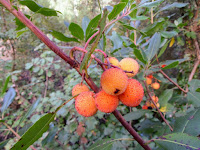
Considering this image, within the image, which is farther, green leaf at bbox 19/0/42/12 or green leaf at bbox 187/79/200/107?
green leaf at bbox 187/79/200/107

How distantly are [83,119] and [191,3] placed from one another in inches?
73.4

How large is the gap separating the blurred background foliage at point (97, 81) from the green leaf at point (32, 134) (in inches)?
10.2

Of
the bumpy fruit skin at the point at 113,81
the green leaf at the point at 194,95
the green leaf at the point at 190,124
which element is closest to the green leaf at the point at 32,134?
the bumpy fruit skin at the point at 113,81

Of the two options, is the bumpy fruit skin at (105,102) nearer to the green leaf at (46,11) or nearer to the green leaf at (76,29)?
the green leaf at (76,29)

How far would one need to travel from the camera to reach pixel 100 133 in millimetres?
1715

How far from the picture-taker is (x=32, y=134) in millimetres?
373

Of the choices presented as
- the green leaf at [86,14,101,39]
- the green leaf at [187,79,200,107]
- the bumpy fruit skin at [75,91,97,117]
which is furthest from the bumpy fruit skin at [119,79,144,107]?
the green leaf at [187,79,200,107]

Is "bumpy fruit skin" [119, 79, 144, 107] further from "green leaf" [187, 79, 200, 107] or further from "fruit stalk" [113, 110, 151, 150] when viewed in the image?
"green leaf" [187, 79, 200, 107]

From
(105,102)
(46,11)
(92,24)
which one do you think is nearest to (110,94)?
(105,102)

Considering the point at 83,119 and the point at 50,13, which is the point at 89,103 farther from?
the point at 83,119

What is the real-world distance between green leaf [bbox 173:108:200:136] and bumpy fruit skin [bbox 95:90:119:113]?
1.60 ft

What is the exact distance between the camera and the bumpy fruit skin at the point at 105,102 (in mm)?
464

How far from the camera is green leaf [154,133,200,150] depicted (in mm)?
460

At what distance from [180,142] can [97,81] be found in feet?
4.03
